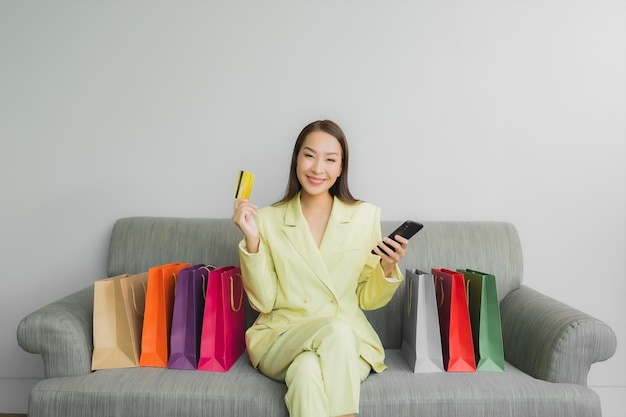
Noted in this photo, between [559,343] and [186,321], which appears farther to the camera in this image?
[186,321]

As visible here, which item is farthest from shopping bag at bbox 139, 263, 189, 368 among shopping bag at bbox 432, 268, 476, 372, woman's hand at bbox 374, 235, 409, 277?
shopping bag at bbox 432, 268, 476, 372

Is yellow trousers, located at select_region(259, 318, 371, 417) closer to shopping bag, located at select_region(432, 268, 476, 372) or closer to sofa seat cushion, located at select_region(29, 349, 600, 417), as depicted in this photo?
sofa seat cushion, located at select_region(29, 349, 600, 417)

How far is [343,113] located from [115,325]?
A: 4.36 ft

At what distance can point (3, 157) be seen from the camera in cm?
276

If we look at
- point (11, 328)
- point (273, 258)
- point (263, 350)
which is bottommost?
point (11, 328)

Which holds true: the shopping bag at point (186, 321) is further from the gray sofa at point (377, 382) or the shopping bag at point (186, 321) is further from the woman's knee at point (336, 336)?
the woman's knee at point (336, 336)

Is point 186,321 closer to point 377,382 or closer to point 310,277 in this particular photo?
point 310,277

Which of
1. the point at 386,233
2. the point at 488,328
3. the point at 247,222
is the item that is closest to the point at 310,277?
the point at 247,222

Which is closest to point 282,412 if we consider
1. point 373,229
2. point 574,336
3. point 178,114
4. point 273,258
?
point 273,258

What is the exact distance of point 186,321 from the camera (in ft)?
6.91

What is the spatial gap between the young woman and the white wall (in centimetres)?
52

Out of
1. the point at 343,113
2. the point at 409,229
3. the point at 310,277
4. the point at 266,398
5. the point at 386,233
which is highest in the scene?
the point at 343,113

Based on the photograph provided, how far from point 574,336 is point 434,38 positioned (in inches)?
56.7

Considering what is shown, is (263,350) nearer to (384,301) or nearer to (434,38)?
(384,301)
